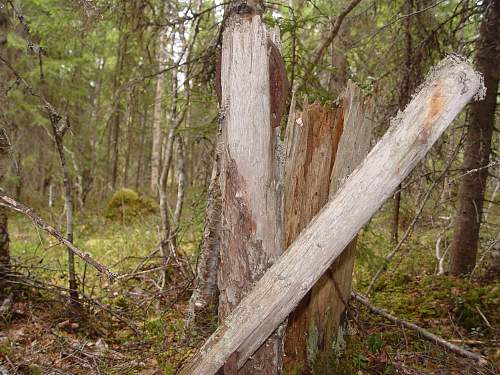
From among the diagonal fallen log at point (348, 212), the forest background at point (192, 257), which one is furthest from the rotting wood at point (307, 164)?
→ the diagonal fallen log at point (348, 212)

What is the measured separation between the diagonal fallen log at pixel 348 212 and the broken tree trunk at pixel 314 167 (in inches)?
28.9

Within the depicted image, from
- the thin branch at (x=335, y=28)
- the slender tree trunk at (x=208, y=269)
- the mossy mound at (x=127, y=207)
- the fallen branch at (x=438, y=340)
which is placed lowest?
the mossy mound at (x=127, y=207)

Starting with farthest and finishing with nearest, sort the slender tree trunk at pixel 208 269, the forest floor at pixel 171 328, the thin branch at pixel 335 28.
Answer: the thin branch at pixel 335 28, the slender tree trunk at pixel 208 269, the forest floor at pixel 171 328

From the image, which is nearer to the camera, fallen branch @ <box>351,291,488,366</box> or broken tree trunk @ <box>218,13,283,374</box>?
broken tree trunk @ <box>218,13,283,374</box>

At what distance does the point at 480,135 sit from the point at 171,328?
4.42m

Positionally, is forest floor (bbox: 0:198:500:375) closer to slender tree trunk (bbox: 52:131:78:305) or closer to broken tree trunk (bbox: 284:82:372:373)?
slender tree trunk (bbox: 52:131:78:305)

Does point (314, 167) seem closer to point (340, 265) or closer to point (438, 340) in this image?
point (340, 265)

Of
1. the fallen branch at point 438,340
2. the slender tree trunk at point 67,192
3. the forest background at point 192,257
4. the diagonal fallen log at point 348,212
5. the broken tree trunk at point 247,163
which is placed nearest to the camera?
the diagonal fallen log at point 348,212

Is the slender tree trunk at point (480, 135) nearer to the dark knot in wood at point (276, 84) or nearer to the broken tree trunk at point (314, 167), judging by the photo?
the broken tree trunk at point (314, 167)

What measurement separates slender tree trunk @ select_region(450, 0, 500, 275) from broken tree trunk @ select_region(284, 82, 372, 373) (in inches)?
109

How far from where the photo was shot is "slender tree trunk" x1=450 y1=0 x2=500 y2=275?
496 centimetres

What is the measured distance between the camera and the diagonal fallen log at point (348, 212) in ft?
6.78

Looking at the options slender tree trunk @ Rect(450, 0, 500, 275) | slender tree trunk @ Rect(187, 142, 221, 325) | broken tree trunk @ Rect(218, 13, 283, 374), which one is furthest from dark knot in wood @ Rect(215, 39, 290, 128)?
slender tree trunk @ Rect(450, 0, 500, 275)

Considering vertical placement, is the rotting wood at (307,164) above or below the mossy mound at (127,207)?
above
